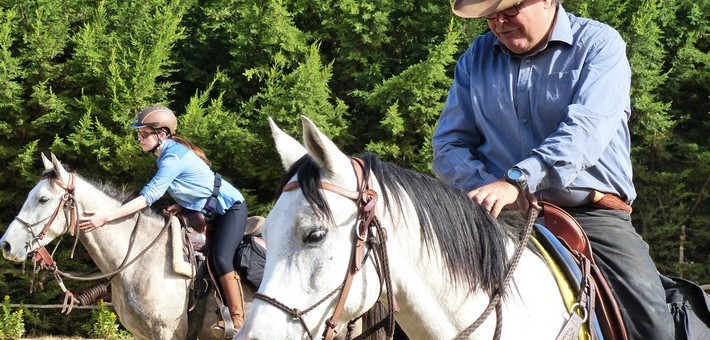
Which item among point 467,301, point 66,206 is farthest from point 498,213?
point 66,206

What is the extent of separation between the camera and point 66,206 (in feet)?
21.0

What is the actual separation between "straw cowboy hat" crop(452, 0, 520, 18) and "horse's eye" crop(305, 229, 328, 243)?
3.12 ft

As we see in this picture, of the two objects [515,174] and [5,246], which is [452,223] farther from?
[5,246]

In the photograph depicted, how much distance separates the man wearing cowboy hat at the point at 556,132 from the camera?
241 cm

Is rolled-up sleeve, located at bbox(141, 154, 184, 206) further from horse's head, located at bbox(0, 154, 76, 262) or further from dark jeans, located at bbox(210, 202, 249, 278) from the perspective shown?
horse's head, located at bbox(0, 154, 76, 262)

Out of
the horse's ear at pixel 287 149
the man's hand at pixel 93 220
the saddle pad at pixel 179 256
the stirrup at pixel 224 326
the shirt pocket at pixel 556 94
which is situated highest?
the shirt pocket at pixel 556 94

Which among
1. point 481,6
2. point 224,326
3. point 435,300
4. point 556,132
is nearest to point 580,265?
point 556,132

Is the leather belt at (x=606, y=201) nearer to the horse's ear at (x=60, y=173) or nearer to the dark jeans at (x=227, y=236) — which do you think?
the dark jeans at (x=227, y=236)

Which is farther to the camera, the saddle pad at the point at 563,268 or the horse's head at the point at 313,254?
the saddle pad at the point at 563,268

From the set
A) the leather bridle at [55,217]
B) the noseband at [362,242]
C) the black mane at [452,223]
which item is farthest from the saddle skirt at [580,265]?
the leather bridle at [55,217]

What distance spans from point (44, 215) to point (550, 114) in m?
4.95

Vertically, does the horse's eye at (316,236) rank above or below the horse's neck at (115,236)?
above

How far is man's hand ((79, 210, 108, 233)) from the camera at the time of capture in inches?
245

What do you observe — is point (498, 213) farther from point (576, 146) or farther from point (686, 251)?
point (686, 251)
